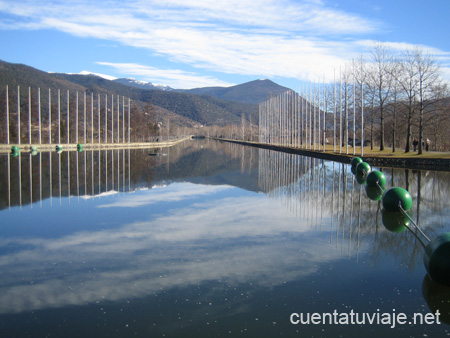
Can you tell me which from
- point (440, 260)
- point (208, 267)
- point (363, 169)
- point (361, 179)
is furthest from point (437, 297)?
point (363, 169)

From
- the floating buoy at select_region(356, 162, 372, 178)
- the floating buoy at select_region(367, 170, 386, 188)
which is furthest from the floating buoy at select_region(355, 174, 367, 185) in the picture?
the floating buoy at select_region(367, 170, 386, 188)

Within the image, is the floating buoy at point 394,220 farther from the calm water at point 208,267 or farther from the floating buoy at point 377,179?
the floating buoy at point 377,179

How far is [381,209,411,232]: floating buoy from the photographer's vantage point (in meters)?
11.1

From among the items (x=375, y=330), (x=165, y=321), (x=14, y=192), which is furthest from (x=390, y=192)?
(x=14, y=192)

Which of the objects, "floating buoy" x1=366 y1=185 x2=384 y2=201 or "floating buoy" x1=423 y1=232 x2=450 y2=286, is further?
"floating buoy" x1=366 y1=185 x2=384 y2=201

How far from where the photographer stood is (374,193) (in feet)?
56.5

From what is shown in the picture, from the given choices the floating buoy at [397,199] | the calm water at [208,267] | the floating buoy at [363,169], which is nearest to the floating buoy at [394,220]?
the floating buoy at [397,199]

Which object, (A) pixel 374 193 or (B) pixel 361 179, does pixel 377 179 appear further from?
(B) pixel 361 179

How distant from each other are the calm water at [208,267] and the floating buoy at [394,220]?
1.09 ft

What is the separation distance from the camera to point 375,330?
5.46m

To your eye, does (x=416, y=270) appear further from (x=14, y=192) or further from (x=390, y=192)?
(x=14, y=192)

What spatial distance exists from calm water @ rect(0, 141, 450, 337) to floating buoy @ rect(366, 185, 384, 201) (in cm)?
91

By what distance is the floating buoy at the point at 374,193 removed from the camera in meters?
16.0

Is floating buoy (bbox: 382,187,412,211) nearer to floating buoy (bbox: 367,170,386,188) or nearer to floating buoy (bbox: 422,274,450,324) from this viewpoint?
floating buoy (bbox: 367,170,386,188)
